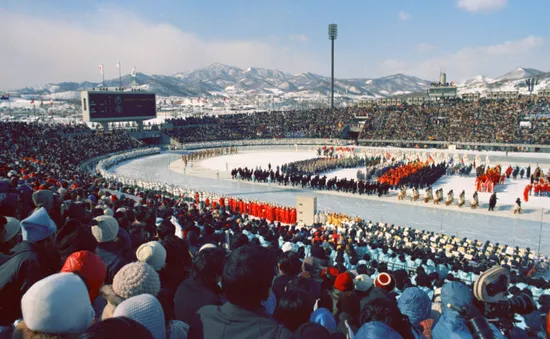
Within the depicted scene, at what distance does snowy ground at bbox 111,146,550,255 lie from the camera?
54.9ft

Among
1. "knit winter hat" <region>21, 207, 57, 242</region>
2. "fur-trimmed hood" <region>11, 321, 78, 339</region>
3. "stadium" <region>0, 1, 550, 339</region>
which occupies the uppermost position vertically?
"fur-trimmed hood" <region>11, 321, 78, 339</region>

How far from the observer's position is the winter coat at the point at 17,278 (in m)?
3.05

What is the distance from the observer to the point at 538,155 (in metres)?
39.2

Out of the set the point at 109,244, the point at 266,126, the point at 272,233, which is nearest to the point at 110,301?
the point at 109,244

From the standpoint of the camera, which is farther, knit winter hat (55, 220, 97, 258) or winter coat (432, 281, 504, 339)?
knit winter hat (55, 220, 97, 258)

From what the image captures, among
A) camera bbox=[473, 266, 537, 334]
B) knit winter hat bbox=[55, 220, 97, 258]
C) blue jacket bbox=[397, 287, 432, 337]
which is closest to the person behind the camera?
camera bbox=[473, 266, 537, 334]

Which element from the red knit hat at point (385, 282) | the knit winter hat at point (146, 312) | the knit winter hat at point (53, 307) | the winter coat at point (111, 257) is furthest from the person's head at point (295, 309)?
the winter coat at point (111, 257)

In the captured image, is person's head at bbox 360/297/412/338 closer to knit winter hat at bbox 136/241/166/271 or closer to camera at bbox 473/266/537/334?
camera at bbox 473/266/537/334

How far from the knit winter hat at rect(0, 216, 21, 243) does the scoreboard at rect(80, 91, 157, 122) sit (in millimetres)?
42130

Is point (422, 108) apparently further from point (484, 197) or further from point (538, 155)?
point (484, 197)

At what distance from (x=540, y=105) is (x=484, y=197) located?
38886 millimetres

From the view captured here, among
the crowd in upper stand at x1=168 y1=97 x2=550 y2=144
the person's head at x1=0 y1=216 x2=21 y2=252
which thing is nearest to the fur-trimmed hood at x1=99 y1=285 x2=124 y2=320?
the person's head at x1=0 y1=216 x2=21 y2=252

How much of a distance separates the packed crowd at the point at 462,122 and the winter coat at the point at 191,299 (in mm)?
47992

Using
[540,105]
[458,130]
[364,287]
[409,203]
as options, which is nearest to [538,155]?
[458,130]
